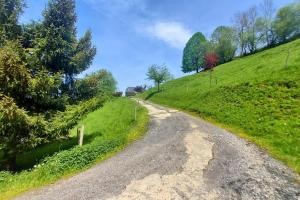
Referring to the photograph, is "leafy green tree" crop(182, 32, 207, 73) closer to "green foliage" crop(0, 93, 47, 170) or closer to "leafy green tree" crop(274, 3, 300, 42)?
"leafy green tree" crop(274, 3, 300, 42)

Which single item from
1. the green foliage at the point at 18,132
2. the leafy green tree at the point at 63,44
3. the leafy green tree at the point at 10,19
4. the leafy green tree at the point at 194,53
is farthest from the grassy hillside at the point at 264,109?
the leafy green tree at the point at 194,53

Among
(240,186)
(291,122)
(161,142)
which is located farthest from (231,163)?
(291,122)

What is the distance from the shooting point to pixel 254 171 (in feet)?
44.9

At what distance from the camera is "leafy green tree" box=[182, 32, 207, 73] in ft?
295

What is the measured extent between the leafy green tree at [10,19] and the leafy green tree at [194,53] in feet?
240

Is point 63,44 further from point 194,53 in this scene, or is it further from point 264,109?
point 194,53

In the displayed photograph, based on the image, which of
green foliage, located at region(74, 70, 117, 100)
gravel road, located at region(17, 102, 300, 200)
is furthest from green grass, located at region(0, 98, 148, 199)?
green foliage, located at region(74, 70, 117, 100)

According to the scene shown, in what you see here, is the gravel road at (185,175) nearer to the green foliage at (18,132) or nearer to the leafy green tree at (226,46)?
the green foliage at (18,132)

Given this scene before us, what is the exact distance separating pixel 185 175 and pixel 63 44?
14315mm

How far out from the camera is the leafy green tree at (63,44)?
20.9 meters

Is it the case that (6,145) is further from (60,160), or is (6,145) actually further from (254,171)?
(254,171)

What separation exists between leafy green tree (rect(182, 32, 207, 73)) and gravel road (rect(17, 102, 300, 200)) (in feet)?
240

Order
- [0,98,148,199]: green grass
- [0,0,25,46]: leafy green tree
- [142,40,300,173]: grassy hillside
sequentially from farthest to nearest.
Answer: [0,0,25,46]: leafy green tree < [142,40,300,173]: grassy hillside < [0,98,148,199]: green grass

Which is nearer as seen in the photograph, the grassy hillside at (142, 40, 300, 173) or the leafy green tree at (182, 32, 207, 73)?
the grassy hillside at (142, 40, 300, 173)
